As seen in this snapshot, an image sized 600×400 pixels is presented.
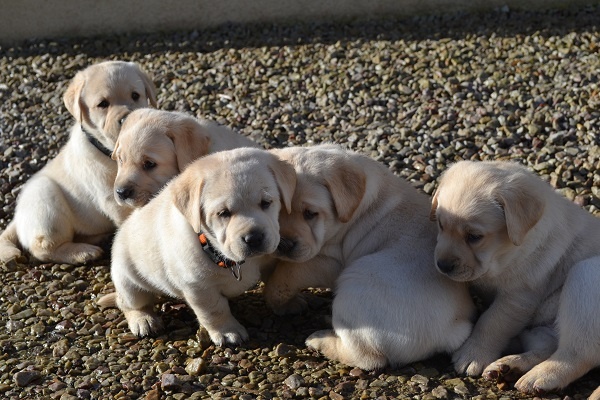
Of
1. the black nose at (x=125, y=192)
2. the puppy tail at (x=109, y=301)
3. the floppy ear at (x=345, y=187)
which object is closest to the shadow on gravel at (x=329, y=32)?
the black nose at (x=125, y=192)

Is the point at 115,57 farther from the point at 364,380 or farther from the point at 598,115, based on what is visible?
the point at 364,380

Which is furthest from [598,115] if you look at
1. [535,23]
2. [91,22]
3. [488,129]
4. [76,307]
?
[91,22]

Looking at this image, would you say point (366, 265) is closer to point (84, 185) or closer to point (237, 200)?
point (237, 200)

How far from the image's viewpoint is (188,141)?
6586 mm

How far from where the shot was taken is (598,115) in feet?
27.6

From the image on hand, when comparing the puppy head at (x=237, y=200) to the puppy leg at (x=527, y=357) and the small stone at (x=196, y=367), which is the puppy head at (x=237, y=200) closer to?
the small stone at (x=196, y=367)

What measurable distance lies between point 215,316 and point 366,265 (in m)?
1.08

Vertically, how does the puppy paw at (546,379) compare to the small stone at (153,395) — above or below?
above

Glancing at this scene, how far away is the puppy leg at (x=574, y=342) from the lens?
5027 mm

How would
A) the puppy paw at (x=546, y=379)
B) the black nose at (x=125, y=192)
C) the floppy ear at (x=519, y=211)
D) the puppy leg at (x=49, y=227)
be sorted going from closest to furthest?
the puppy paw at (x=546, y=379) < the floppy ear at (x=519, y=211) < the black nose at (x=125, y=192) < the puppy leg at (x=49, y=227)

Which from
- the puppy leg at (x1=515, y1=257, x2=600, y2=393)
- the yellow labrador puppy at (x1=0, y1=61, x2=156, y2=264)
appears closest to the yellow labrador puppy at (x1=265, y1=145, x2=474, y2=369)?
the puppy leg at (x1=515, y1=257, x2=600, y2=393)

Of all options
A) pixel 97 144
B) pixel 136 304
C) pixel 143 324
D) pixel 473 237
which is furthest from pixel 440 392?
pixel 97 144

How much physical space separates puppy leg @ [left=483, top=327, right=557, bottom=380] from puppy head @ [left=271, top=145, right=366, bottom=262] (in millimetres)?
1352

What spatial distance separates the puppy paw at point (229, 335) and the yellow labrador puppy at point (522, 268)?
1462mm
